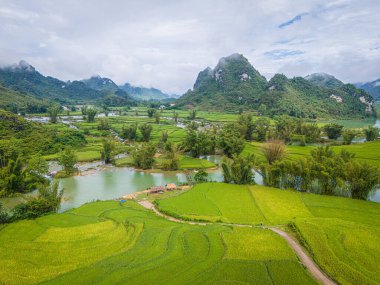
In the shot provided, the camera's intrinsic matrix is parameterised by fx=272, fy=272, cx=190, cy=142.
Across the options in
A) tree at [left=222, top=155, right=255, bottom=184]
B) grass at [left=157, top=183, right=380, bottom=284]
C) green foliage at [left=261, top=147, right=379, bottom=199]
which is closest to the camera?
grass at [left=157, top=183, right=380, bottom=284]

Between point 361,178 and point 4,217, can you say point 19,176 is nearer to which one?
point 4,217

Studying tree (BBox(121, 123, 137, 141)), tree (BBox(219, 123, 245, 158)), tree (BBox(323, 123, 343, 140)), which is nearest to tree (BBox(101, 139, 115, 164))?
tree (BBox(121, 123, 137, 141))

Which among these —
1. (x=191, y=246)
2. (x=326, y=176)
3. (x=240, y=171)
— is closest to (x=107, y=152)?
(x=240, y=171)

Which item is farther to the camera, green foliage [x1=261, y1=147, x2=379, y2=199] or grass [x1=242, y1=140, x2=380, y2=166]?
grass [x1=242, y1=140, x2=380, y2=166]

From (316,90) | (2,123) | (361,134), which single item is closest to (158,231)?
(2,123)

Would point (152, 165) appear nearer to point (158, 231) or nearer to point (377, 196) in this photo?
point (158, 231)

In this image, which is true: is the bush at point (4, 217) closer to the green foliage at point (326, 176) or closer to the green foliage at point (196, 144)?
the green foliage at point (326, 176)

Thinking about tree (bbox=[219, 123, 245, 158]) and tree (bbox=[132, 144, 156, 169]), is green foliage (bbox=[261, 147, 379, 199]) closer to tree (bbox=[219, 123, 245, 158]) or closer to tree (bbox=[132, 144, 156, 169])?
tree (bbox=[219, 123, 245, 158])
